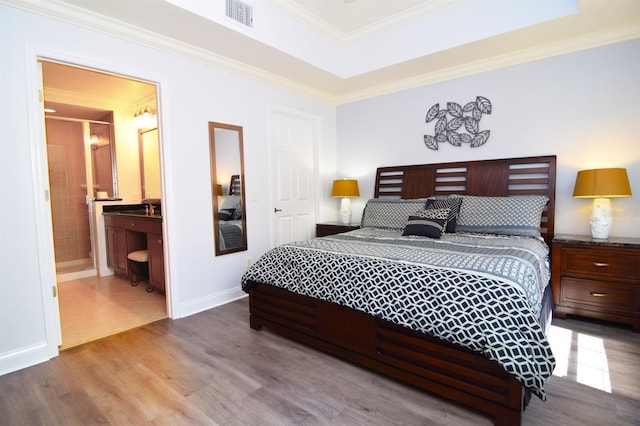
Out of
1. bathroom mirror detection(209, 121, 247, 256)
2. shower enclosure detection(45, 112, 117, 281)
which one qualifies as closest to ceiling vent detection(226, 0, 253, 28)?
bathroom mirror detection(209, 121, 247, 256)

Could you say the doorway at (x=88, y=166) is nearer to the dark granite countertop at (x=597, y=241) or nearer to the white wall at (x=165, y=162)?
the white wall at (x=165, y=162)

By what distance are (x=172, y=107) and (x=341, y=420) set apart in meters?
2.88

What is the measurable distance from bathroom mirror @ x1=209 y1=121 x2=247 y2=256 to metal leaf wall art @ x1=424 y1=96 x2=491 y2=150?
2.36 metres

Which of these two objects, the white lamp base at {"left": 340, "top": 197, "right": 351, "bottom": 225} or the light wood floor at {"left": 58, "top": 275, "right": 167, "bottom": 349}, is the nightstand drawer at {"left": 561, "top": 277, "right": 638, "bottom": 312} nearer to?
the white lamp base at {"left": 340, "top": 197, "right": 351, "bottom": 225}

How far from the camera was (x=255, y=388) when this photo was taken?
196 centimetres

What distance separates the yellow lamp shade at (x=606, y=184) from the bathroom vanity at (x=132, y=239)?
4.15m

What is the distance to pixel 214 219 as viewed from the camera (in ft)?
A: 11.0

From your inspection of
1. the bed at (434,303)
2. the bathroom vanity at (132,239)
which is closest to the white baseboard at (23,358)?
the bathroom vanity at (132,239)

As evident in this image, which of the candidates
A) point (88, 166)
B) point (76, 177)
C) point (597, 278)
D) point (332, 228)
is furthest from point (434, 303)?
point (76, 177)

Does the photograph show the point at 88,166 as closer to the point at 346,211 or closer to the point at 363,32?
the point at 346,211

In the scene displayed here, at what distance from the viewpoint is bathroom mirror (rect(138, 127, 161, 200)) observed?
4.77 meters

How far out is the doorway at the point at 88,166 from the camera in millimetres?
4383

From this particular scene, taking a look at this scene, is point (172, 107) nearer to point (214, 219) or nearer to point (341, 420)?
point (214, 219)

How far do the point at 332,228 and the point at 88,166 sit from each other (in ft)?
13.1
